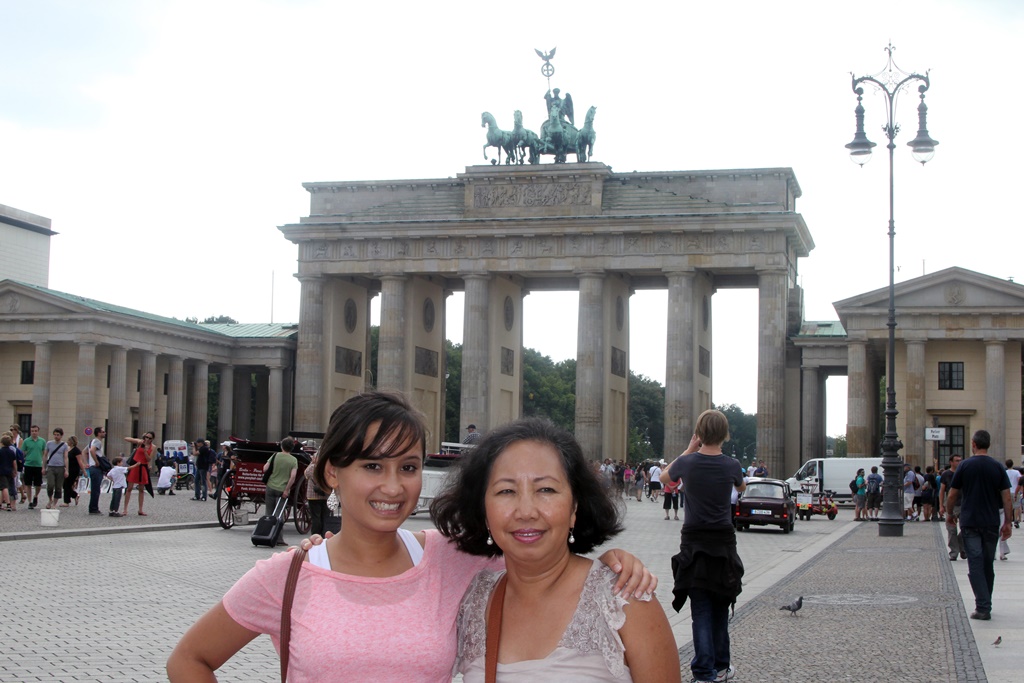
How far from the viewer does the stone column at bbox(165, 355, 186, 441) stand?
2906 inches

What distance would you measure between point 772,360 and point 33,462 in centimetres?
4203

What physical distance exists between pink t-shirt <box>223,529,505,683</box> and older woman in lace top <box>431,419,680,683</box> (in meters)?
0.10

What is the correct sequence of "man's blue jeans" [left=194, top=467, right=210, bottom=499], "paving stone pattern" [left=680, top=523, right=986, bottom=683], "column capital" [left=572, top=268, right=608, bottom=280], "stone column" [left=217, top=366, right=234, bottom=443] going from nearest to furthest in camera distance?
"paving stone pattern" [left=680, top=523, right=986, bottom=683] < "man's blue jeans" [left=194, top=467, right=210, bottom=499] < "column capital" [left=572, top=268, right=608, bottom=280] < "stone column" [left=217, top=366, right=234, bottom=443]

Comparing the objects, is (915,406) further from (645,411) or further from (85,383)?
(645,411)

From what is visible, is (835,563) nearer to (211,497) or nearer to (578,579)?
(578,579)

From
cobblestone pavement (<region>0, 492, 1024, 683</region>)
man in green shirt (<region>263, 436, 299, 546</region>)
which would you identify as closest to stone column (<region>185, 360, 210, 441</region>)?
cobblestone pavement (<region>0, 492, 1024, 683</region>)

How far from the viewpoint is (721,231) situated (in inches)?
2628

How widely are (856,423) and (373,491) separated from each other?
58.5 metres

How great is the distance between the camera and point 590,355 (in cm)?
6875

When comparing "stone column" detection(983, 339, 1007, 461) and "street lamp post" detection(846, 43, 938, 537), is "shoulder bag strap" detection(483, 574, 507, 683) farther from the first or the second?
"stone column" detection(983, 339, 1007, 461)

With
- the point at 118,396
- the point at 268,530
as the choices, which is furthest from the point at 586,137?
the point at 268,530

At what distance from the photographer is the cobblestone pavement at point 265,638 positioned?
10.7 m

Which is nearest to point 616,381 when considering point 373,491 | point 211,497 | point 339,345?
point 339,345

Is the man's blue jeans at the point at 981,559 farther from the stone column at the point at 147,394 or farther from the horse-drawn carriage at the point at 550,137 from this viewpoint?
the stone column at the point at 147,394
